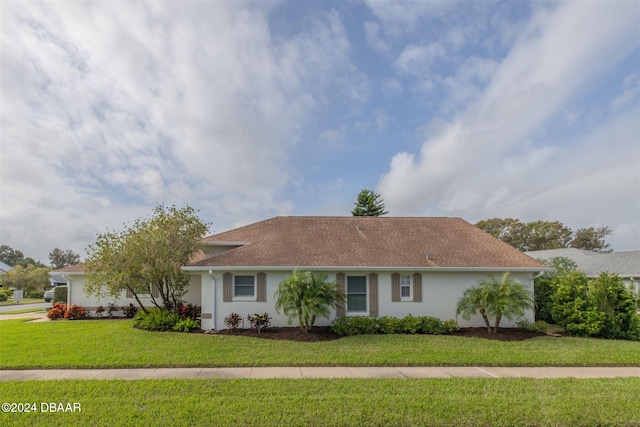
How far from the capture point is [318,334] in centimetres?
1212

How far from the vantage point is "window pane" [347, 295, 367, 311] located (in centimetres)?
1373

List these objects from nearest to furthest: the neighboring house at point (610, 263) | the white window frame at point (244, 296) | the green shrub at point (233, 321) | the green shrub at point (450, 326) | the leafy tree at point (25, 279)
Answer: the green shrub at point (450, 326) < the green shrub at point (233, 321) < the white window frame at point (244, 296) < the neighboring house at point (610, 263) < the leafy tree at point (25, 279)

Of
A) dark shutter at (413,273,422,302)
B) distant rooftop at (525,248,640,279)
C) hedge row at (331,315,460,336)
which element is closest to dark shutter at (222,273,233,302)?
hedge row at (331,315,460,336)

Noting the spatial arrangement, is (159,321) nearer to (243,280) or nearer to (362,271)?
(243,280)

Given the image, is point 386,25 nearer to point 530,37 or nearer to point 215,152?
point 530,37

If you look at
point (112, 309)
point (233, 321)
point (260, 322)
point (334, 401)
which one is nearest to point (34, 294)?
point (112, 309)

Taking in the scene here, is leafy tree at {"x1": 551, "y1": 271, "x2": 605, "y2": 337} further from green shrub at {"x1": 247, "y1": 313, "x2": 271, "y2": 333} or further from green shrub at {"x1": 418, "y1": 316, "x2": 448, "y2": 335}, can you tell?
green shrub at {"x1": 247, "y1": 313, "x2": 271, "y2": 333}

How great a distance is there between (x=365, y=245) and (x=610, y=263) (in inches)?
891

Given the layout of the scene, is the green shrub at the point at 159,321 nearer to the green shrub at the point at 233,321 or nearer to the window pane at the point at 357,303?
the green shrub at the point at 233,321

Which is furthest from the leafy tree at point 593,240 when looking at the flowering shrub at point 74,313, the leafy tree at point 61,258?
the leafy tree at point 61,258

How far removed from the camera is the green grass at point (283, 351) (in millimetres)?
8586

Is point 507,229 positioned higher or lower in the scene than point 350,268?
higher

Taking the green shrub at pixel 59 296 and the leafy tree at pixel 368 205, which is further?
the leafy tree at pixel 368 205

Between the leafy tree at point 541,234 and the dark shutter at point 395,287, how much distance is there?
36.9 m
